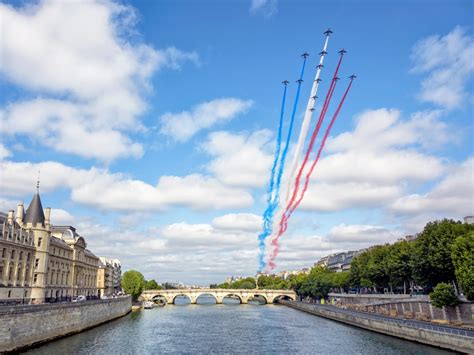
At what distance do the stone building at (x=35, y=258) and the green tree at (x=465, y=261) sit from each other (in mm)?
66579

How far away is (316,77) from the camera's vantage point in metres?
63.9

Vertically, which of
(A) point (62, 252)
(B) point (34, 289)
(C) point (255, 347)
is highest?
(A) point (62, 252)

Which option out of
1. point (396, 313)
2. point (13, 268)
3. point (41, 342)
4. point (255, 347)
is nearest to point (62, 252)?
point (13, 268)

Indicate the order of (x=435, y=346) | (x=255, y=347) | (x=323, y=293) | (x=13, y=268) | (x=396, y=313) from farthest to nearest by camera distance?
(x=323, y=293) → (x=396, y=313) → (x=13, y=268) → (x=255, y=347) → (x=435, y=346)

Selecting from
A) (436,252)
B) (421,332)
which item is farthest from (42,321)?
(436,252)

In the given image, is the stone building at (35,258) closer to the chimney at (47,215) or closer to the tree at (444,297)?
the chimney at (47,215)

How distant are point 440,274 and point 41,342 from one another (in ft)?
217

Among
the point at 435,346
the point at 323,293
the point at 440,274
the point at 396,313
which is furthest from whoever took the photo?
the point at 323,293

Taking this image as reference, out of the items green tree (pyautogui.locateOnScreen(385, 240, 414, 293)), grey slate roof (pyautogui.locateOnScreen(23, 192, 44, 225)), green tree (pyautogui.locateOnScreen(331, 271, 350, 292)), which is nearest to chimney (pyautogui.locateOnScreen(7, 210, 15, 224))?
grey slate roof (pyautogui.locateOnScreen(23, 192, 44, 225))

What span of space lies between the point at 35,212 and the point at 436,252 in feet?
244

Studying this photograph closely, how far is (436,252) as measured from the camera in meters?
75.1

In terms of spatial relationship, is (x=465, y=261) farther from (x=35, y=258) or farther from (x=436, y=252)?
→ (x=35, y=258)

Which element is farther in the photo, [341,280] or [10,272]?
[341,280]

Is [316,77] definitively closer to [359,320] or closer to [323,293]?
[359,320]
